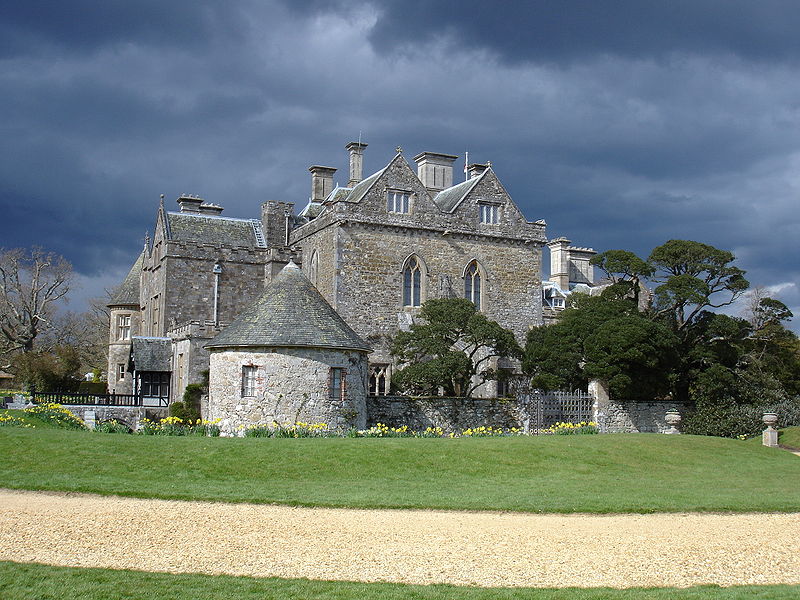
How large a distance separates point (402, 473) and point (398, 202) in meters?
22.4

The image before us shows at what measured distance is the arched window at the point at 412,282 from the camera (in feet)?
129

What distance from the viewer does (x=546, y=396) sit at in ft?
109

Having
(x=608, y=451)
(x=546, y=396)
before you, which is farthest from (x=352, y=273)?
(x=608, y=451)

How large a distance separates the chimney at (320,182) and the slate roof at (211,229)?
341cm

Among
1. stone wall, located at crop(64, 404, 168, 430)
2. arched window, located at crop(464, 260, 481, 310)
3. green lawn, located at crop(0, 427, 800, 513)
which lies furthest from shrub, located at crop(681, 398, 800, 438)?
stone wall, located at crop(64, 404, 168, 430)

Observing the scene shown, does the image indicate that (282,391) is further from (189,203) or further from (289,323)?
(189,203)

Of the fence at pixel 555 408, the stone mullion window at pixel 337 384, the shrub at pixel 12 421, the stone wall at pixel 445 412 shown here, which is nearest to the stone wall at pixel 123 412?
the shrub at pixel 12 421

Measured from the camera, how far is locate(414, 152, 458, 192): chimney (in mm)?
45688

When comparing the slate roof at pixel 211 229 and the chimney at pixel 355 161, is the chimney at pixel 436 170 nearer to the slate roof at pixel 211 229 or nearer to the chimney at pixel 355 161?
the chimney at pixel 355 161

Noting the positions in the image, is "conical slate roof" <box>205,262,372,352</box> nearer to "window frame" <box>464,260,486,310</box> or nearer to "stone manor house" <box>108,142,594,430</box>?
"stone manor house" <box>108,142,594,430</box>

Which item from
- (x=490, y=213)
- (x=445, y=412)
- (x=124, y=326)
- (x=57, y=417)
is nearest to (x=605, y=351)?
(x=445, y=412)

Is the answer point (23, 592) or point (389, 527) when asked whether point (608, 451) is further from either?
point (23, 592)

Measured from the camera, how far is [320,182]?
4566 cm

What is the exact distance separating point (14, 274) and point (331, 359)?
122 feet
